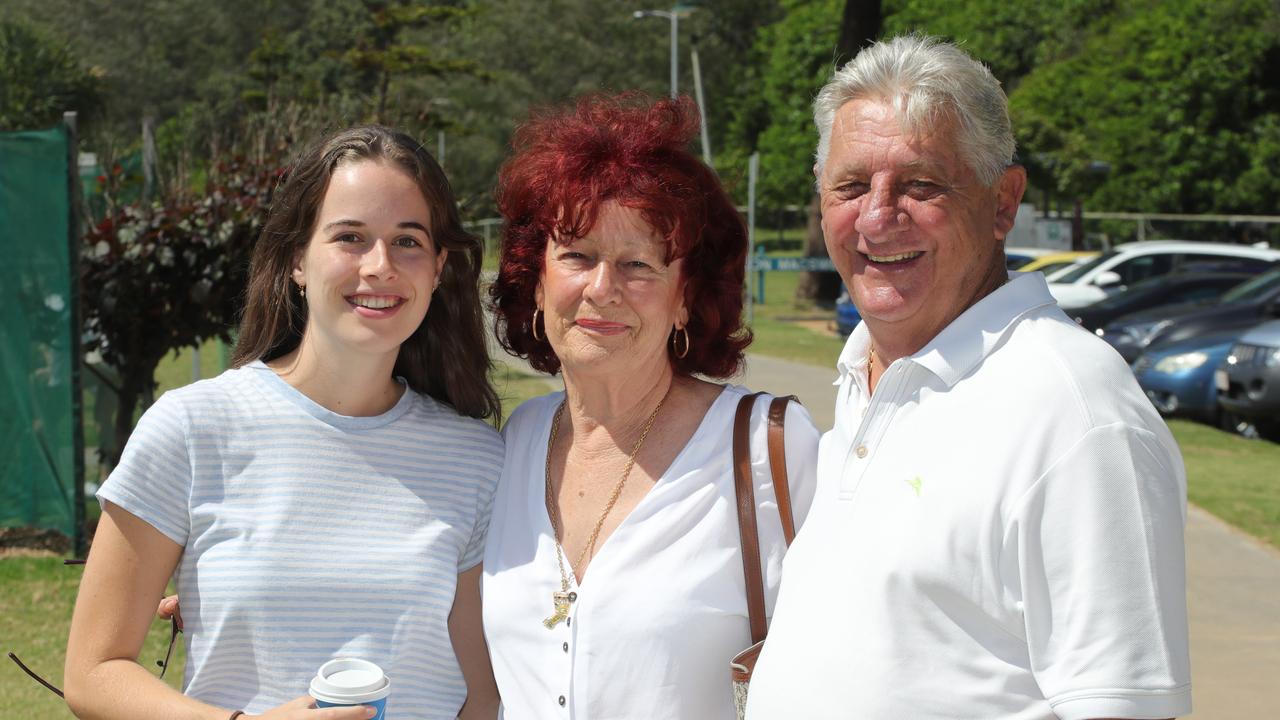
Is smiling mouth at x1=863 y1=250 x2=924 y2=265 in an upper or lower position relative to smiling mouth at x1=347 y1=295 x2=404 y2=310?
upper

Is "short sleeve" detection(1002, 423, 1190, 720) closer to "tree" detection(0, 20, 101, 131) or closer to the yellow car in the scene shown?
the yellow car

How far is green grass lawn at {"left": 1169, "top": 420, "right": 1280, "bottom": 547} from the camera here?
27.4ft

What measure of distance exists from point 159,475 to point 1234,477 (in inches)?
355

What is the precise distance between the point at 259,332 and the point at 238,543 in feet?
1.88

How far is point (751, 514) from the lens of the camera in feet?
8.89

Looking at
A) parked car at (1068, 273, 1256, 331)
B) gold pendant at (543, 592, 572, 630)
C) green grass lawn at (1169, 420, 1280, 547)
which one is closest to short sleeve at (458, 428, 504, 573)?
gold pendant at (543, 592, 572, 630)

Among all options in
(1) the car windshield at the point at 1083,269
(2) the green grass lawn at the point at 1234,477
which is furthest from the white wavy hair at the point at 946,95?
(1) the car windshield at the point at 1083,269

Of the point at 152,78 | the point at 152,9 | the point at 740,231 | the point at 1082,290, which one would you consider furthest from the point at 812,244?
the point at 152,9

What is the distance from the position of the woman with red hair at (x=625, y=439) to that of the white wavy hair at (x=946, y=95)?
577 mm

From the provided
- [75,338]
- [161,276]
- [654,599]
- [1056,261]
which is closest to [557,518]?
[654,599]

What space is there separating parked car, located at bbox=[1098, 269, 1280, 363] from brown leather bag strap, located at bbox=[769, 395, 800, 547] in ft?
35.4

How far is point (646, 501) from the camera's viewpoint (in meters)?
2.77

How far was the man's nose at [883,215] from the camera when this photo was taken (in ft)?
8.05

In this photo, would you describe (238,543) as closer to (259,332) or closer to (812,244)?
(259,332)
